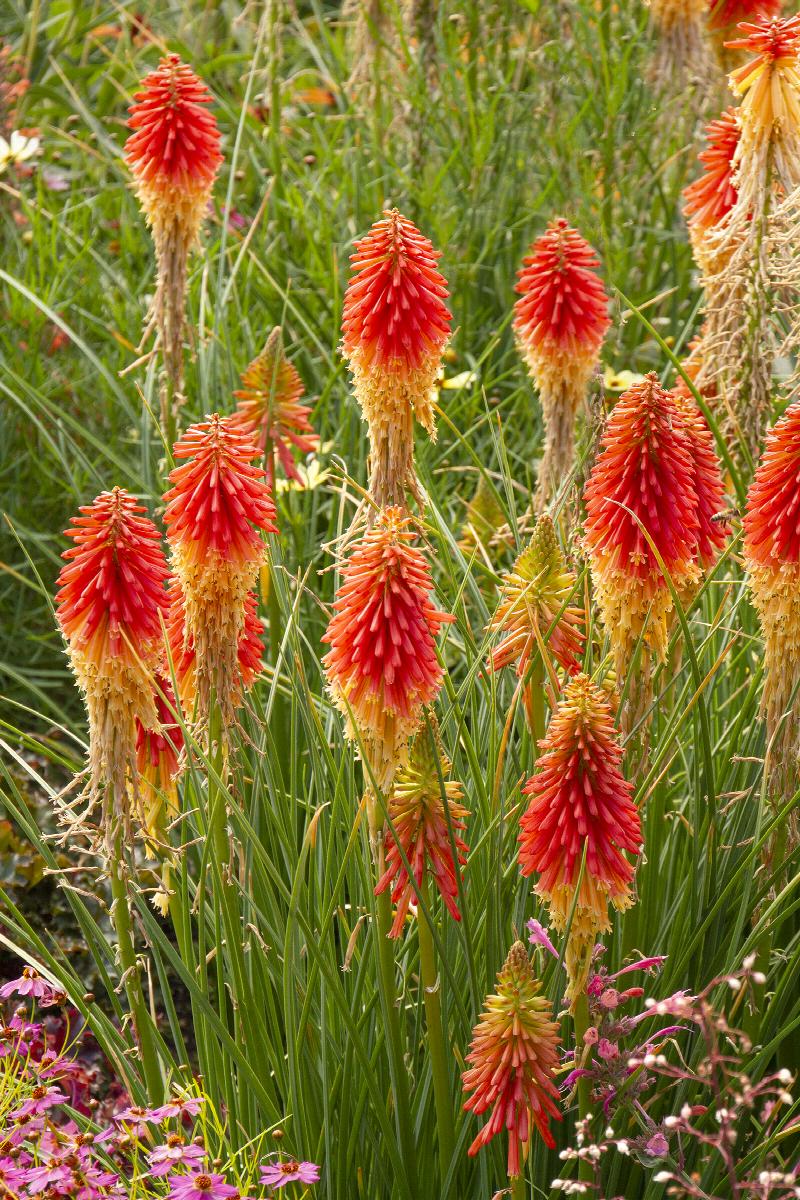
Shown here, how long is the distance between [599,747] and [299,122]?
18.6ft

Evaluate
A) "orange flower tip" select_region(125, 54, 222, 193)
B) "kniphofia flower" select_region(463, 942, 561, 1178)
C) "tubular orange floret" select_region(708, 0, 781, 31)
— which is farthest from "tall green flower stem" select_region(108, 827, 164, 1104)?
"tubular orange floret" select_region(708, 0, 781, 31)

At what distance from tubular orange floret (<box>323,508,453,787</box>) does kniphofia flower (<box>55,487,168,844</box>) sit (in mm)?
344

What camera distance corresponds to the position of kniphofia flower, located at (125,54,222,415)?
3.84 m

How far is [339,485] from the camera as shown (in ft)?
15.4

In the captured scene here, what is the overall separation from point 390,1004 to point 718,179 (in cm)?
230

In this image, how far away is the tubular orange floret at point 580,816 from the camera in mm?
2318

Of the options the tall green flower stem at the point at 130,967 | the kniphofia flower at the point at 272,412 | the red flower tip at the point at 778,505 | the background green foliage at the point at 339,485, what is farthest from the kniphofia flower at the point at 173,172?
the red flower tip at the point at 778,505

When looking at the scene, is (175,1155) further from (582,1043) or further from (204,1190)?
(582,1043)

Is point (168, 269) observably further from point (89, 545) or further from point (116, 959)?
Answer: point (116, 959)

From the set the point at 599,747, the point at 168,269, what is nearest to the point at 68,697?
the point at 168,269

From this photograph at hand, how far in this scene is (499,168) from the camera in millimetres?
6184

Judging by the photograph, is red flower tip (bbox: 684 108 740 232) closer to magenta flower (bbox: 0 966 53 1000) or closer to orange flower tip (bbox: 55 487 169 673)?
orange flower tip (bbox: 55 487 169 673)

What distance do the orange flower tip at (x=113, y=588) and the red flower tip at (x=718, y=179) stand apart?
1.94 metres

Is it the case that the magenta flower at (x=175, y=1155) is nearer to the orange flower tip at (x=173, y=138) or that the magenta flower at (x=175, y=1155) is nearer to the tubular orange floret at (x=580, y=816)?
the tubular orange floret at (x=580, y=816)
